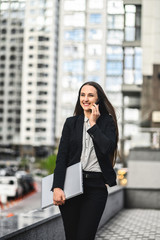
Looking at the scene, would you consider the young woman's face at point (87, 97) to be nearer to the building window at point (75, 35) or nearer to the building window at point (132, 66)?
the building window at point (132, 66)

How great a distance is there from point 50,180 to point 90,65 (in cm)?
7512

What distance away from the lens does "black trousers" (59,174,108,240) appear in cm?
278

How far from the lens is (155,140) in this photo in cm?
1345

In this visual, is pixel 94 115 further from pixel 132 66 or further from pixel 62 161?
pixel 132 66

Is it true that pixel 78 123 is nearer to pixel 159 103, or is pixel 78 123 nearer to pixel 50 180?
pixel 50 180

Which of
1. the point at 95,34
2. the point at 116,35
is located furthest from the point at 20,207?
the point at 95,34

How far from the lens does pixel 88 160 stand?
114 inches

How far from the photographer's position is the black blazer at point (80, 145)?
109 inches

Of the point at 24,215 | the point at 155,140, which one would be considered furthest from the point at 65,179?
the point at 155,140

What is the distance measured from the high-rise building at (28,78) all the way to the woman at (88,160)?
315 feet

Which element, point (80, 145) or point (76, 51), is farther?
point (76, 51)

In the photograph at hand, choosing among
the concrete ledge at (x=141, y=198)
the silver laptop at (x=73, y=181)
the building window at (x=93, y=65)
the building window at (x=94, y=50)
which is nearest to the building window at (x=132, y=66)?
the concrete ledge at (x=141, y=198)

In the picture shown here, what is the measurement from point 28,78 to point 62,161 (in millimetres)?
101238

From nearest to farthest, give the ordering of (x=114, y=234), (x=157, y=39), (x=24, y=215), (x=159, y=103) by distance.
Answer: (x=24, y=215) → (x=114, y=234) → (x=157, y=39) → (x=159, y=103)
